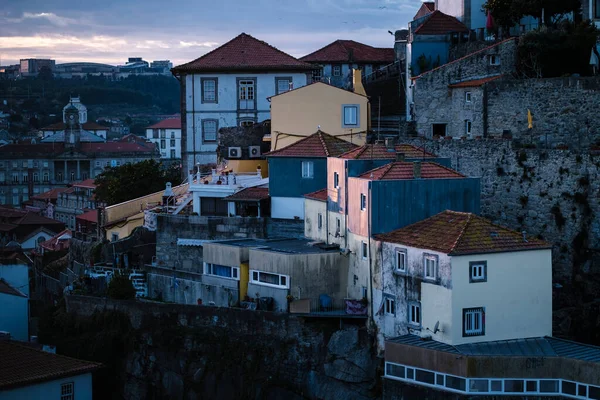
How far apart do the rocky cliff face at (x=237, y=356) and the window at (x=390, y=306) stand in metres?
1.11

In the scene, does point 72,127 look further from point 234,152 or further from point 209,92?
point 234,152

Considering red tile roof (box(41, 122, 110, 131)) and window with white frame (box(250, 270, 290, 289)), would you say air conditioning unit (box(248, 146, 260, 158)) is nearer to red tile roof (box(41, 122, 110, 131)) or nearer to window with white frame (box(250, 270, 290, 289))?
window with white frame (box(250, 270, 290, 289))

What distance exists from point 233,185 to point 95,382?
878 cm

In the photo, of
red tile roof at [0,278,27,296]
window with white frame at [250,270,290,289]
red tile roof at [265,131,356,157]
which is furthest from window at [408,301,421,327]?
red tile roof at [0,278,27,296]

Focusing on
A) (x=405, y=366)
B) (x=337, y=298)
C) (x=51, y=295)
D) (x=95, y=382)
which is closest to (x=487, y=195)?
(x=337, y=298)

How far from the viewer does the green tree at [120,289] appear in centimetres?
4031

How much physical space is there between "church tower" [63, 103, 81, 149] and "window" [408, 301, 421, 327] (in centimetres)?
11576

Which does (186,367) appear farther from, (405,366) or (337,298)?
(405,366)

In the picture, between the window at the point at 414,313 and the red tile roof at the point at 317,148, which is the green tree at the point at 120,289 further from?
the window at the point at 414,313

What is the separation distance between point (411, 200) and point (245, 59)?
73.3 feet

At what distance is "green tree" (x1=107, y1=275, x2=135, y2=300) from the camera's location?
40312 millimetres

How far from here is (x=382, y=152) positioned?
123 ft

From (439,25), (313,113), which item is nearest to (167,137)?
(439,25)

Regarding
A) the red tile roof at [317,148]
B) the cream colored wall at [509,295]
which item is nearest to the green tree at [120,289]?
the red tile roof at [317,148]
